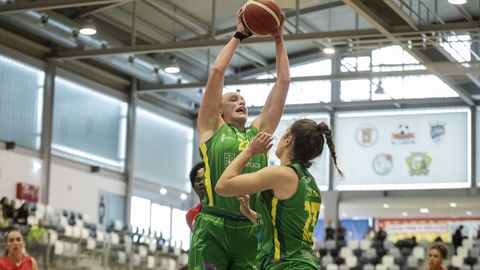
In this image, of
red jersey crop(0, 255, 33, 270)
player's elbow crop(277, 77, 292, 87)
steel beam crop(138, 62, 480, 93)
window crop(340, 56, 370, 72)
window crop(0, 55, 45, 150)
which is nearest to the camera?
player's elbow crop(277, 77, 292, 87)

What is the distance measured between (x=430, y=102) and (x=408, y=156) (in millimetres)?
2023

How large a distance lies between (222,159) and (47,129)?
23.4 meters

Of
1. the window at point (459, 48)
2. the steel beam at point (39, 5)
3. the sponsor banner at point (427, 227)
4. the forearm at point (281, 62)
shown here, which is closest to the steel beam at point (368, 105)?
the sponsor banner at point (427, 227)

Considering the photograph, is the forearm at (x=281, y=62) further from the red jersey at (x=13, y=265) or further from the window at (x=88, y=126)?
the window at (x=88, y=126)

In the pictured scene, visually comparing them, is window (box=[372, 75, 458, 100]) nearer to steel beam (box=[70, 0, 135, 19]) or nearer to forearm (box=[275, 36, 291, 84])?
steel beam (box=[70, 0, 135, 19])

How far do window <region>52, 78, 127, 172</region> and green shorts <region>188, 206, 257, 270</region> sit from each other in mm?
23833

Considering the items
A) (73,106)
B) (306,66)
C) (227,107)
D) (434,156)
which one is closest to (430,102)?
(434,156)

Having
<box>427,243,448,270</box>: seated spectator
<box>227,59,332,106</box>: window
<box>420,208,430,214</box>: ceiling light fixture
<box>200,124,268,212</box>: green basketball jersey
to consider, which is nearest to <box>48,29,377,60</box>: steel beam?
<box>227,59,332,106</box>: window

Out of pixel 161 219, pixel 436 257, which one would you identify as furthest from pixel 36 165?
pixel 436 257

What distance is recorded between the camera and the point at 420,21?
25312 mm

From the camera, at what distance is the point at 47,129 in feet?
96.7

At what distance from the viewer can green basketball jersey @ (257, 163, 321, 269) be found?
223 inches

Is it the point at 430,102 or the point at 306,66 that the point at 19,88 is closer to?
the point at 306,66

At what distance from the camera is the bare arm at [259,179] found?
5.51 meters
